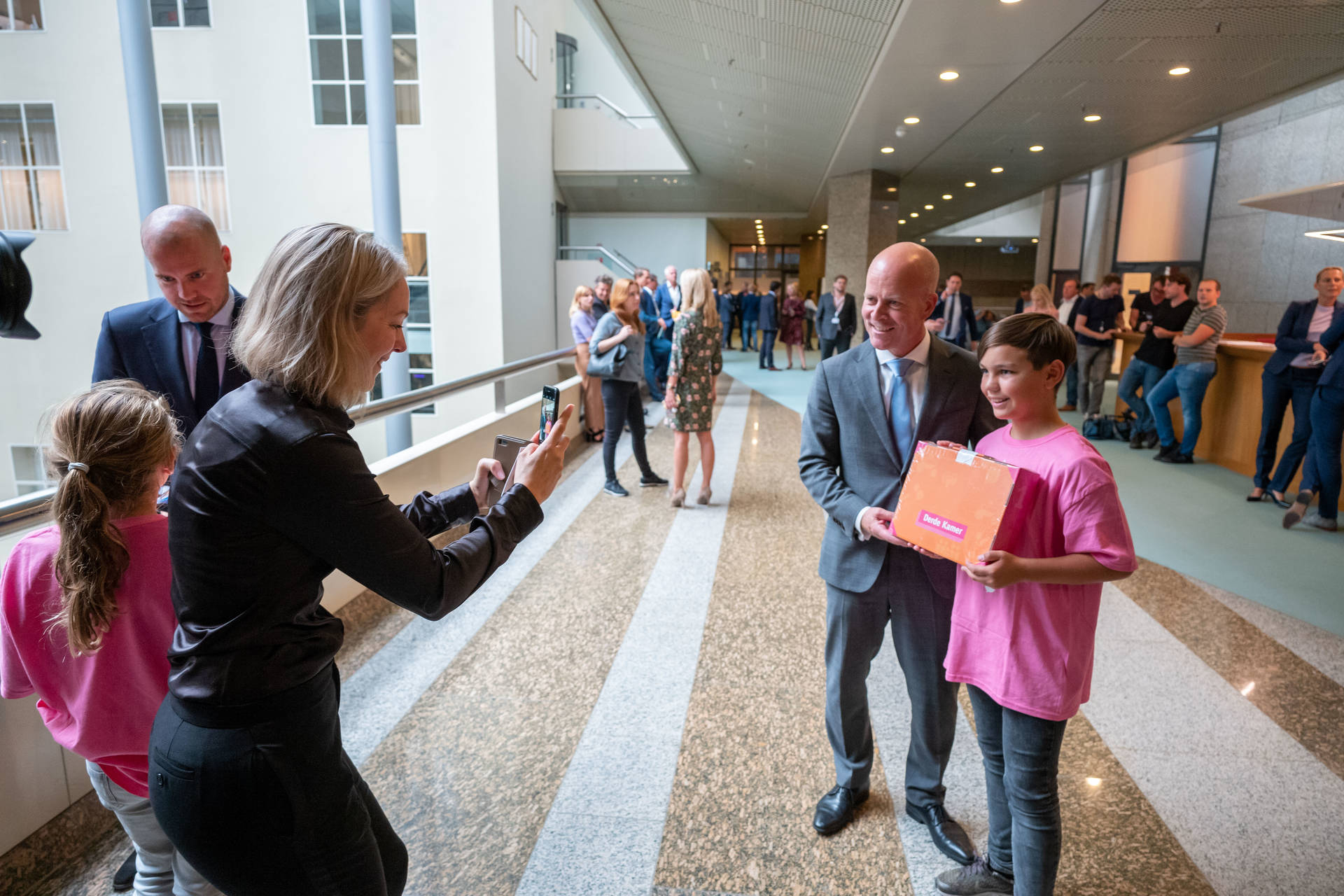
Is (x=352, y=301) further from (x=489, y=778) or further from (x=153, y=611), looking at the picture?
(x=489, y=778)

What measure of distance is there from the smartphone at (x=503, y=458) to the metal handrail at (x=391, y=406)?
0.95ft

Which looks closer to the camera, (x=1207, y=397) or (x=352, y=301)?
(x=352, y=301)

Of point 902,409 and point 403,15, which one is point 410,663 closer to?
point 902,409

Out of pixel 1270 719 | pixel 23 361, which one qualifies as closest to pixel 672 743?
pixel 1270 719

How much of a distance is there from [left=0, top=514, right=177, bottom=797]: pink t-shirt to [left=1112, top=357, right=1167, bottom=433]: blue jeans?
27.4 feet

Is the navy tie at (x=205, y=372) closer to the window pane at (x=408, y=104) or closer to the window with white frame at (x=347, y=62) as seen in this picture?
the window with white frame at (x=347, y=62)

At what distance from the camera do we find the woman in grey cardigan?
593cm

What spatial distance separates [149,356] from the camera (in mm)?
2109

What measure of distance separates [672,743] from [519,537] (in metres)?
1.63

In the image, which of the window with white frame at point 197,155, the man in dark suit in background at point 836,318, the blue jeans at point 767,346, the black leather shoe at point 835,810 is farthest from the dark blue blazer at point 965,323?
the window with white frame at point 197,155

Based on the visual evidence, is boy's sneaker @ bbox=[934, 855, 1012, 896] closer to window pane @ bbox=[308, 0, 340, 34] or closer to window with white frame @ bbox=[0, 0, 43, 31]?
window with white frame @ bbox=[0, 0, 43, 31]

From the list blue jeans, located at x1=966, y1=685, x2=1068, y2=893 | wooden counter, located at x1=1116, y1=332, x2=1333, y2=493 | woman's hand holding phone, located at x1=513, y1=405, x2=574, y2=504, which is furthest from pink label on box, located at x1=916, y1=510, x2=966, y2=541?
wooden counter, located at x1=1116, y1=332, x2=1333, y2=493

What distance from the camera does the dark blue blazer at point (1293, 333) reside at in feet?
17.8

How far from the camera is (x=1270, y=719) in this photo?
285cm
